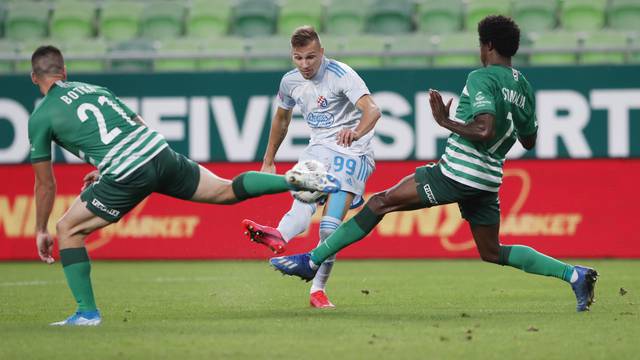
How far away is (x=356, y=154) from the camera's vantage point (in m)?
9.32

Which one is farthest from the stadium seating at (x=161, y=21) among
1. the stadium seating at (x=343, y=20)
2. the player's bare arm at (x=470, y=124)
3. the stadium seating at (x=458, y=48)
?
the player's bare arm at (x=470, y=124)

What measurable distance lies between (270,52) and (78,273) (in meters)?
9.46

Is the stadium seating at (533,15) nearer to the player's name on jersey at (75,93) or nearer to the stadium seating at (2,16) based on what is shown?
the stadium seating at (2,16)

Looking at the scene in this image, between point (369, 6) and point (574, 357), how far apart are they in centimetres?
1333

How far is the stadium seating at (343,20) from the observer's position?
1861 cm

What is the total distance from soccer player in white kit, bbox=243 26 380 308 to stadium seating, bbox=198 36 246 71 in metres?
6.67

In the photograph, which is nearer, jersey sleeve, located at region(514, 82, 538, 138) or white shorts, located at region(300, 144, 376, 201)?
jersey sleeve, located at region(514, 82, 538, 138)

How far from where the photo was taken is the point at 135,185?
25.8 feet

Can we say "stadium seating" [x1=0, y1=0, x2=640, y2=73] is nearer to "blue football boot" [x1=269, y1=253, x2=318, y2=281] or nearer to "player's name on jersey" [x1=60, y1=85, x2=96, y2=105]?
"blue football boot" [x1=269, y1=253, x2=318, y2=281]

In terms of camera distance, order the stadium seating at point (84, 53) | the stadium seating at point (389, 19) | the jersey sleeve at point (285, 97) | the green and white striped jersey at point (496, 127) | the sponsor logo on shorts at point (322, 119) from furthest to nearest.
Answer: the stadium seating at point (389, 19)
the stadium seating at point (84, 53)
the jersey sleeve at point (285, 97)
the sponsor logo on shorts at point (322, 119)
the green and white striped jersey at point (496, 127)

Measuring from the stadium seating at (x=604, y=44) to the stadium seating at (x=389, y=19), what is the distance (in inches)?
118

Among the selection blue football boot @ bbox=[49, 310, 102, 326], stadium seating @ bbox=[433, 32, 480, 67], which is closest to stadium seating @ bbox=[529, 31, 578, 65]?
stadium seating @ bbox=[433, 32, 480, 67]

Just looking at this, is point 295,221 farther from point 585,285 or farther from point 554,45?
point 554,45

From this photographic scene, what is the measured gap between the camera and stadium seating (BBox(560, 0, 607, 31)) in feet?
59.9
